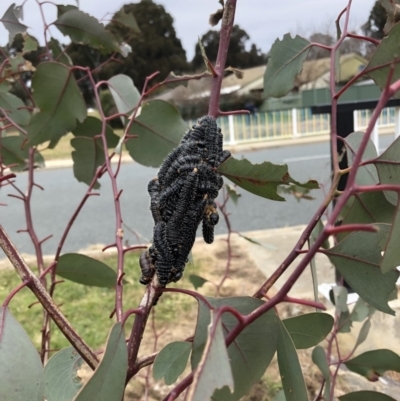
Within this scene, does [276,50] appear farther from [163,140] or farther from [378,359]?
[378,359]

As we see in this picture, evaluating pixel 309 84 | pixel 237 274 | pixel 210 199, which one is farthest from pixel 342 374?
pixel 309 84

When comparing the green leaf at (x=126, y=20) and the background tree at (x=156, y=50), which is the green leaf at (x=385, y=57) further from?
the background tree at (x=156, y=50)

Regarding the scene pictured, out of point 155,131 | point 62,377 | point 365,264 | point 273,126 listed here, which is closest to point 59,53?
point 155,131

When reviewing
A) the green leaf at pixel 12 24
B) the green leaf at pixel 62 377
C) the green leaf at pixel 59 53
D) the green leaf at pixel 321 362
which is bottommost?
the green leaf at pixel 321 362

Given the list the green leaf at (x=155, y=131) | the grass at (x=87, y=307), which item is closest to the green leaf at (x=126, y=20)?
the green leaf at (x=155, y=131)

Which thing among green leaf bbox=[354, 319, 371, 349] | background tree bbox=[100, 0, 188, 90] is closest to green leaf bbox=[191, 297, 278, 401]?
green leaf bbox=[354, 319, 371, 349]
